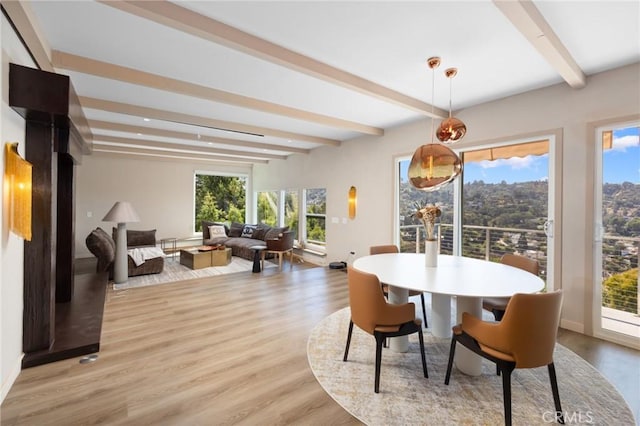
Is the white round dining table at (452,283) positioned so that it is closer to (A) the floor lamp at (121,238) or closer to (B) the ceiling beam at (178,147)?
(A) the floor lamp at (121,238)

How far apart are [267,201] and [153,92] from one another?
228 inches

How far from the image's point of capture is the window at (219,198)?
8930 mm

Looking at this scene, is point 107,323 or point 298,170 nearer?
point 107,323

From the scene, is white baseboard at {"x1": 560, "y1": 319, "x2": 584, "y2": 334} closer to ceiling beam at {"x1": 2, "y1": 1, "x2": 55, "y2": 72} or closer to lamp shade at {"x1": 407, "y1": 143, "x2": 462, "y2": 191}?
lamp shade at {"x1": 407, "y1": 143, "x2": 462, "y2": 191}

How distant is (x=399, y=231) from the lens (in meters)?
5.14

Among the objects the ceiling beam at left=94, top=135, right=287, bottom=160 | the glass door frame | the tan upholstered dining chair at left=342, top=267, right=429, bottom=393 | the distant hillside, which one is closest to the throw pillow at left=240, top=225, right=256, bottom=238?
the ceiling beam at left=94, top=135, right=287, bottom=160

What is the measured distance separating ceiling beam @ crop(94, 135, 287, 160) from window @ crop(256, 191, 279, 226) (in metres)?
1.30

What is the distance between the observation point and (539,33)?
6.73 feet

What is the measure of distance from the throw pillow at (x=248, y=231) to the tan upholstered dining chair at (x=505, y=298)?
253 inches

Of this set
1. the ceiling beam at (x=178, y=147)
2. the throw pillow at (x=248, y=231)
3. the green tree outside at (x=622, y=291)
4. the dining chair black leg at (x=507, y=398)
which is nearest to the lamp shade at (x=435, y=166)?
the dining chair black leg at (x=507, y=398)

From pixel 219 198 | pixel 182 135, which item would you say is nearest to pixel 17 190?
pixel 182 135

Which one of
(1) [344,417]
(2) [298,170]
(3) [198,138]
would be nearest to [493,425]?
(1) [344,417]

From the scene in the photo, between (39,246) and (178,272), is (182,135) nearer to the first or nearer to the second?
(178,272)

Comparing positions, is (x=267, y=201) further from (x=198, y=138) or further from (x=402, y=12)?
(x=402, y=12)
